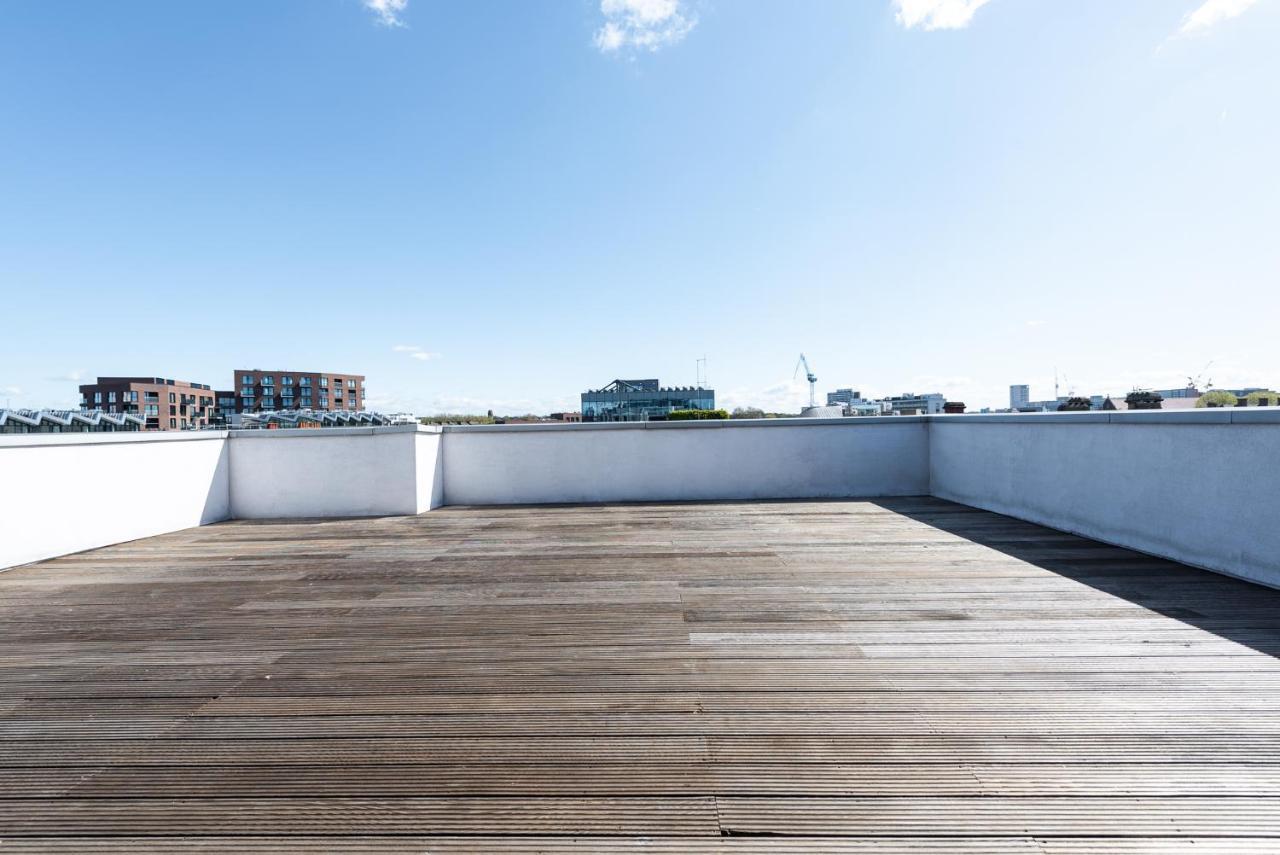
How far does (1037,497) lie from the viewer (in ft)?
15.9

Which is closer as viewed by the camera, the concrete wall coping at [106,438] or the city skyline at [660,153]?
the concrete wall coping at [106,438]

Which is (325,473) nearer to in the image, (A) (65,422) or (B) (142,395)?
(A) (65,422)

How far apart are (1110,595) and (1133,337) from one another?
31.9 meters

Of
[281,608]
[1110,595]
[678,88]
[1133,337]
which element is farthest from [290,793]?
[1133,337]

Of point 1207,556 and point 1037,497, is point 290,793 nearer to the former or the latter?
point 1207,556

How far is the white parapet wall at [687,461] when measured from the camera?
22.2 feet

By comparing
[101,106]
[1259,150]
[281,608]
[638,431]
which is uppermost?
[101,106]

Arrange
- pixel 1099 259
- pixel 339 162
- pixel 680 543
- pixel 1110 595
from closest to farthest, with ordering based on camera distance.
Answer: pixel 1110 595 → pixel 680 543 → pixel 339 162 → pixel 1099 259

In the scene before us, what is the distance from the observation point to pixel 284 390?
7544 cm

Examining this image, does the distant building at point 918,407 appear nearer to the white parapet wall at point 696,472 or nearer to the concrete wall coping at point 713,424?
the concrete wall coping at point 713,424

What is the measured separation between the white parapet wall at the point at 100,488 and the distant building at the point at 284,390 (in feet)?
240

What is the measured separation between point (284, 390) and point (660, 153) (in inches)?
3212

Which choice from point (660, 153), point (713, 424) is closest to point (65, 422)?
point (713, 424)

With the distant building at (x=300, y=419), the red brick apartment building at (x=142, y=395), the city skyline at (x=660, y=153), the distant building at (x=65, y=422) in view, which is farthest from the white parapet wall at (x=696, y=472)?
the red brick apartment building at (x=142, y=395)
